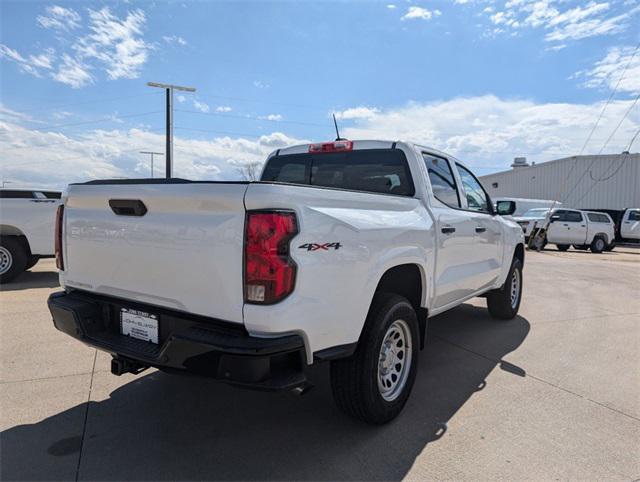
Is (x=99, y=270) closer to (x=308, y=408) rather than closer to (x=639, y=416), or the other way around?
(x=308, y=408)

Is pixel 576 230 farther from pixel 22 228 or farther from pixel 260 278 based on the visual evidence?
pixel 260 278

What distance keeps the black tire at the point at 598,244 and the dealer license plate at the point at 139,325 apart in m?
20.2

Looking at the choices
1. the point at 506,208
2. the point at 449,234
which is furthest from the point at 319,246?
the point at 506,208

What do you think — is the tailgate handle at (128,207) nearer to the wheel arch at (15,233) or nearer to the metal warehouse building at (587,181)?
the wheel arch at (15,233)

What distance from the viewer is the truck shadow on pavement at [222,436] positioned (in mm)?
2553

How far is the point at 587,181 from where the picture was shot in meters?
31.3

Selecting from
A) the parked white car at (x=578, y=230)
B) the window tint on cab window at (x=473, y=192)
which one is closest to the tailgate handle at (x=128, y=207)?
the window tint on cab window at (x=473, y=192)

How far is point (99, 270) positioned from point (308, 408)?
1.74m

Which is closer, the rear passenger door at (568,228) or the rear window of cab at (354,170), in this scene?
the rear window of cab at (354,170)

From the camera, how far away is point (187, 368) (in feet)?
7.80

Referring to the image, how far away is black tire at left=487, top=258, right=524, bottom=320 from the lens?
229 inches

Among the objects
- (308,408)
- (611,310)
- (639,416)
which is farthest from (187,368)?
(611,310)

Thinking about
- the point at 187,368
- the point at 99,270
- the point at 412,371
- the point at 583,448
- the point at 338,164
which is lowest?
the point at 583,448

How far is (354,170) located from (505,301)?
10.1ft
